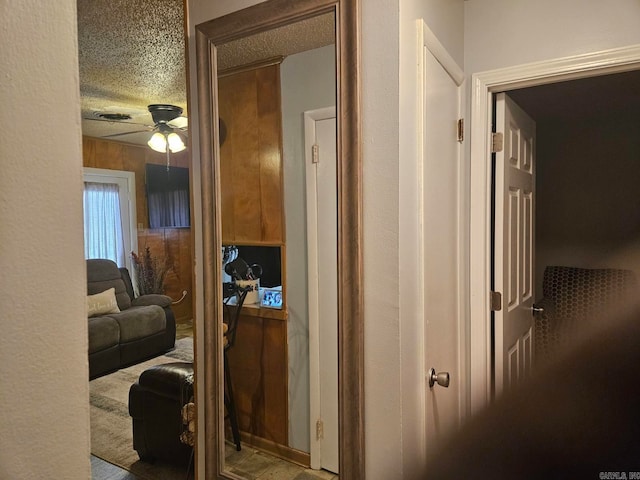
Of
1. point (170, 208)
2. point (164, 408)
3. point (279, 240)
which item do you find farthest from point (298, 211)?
point (164, 408)

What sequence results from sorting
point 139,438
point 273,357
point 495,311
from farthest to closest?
point 495,311
point 139,438
point 273,357

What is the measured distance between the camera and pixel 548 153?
3453 millimetres

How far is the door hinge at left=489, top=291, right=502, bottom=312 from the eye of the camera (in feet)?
5.79

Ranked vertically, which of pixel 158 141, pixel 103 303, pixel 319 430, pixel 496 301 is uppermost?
pixel 158 141

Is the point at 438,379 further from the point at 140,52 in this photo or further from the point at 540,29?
the point at 140,52

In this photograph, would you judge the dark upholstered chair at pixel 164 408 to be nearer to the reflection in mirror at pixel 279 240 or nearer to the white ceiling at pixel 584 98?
the reflection in mirror at pixel 279 240

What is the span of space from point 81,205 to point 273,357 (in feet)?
3.05

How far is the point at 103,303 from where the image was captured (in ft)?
4.21

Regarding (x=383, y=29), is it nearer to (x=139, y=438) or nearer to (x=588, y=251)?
(x=139, y=438)

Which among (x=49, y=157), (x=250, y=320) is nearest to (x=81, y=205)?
(x=49, y=157)

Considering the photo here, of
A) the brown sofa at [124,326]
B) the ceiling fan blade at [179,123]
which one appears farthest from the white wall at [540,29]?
the brown sofa at [124,326]

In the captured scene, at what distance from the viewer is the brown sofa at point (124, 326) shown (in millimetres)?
1251

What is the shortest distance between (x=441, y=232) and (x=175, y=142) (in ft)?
3.08

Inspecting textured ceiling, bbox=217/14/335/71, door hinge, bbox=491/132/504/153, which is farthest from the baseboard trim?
door hinge, bbox=491/132/504/153
